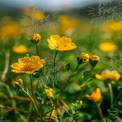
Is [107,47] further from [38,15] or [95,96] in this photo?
[95,96]

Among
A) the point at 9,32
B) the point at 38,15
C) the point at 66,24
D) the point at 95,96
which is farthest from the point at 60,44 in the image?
the point at 66,24

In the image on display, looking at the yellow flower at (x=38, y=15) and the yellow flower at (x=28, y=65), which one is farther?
the yellow flower at (x=38, y=15)

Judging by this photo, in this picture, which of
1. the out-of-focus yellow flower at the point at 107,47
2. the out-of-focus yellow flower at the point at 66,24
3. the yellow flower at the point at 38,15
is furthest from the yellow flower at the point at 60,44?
the out-of-focus yellow flower at the point at 66,24

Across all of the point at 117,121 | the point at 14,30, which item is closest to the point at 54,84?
the point at 117,121

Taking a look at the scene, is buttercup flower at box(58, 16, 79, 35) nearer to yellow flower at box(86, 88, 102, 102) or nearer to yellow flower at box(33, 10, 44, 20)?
yellow flower at box(33, 10, 44, 20)

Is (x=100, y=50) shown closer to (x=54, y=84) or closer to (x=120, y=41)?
(x=120, y=41)

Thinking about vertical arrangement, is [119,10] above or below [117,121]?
above

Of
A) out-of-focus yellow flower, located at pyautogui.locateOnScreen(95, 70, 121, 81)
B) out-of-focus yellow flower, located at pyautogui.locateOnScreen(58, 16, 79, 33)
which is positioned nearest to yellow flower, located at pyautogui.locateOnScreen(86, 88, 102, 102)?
out-of-focus yellow flower, located at pyautogui.locateOnScreen(95, 70, 121, 81)

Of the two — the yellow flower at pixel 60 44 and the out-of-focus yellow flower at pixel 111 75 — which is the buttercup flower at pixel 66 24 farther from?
the yellow flower at pixel 60 44
